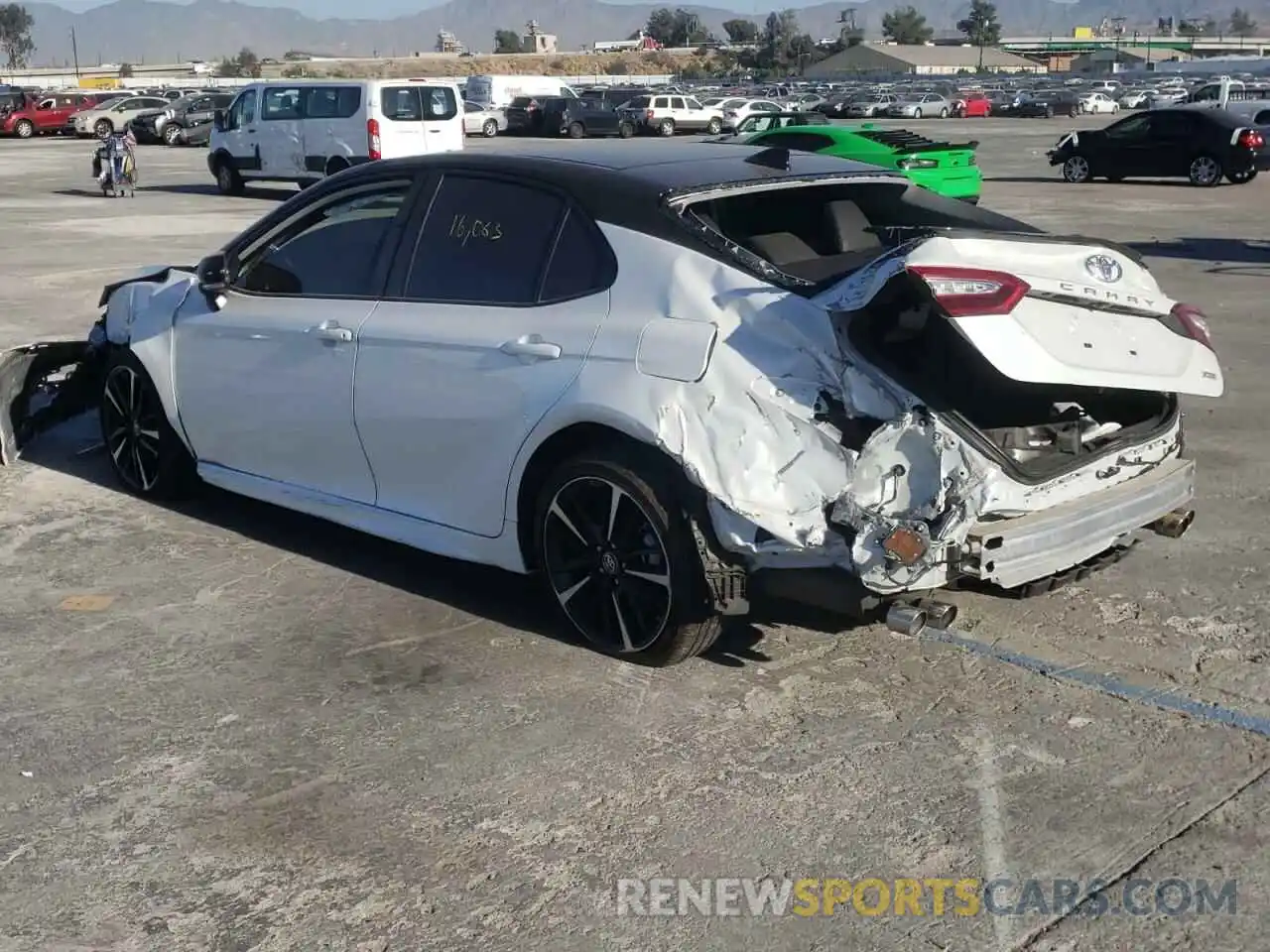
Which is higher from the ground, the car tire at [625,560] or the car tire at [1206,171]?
the car tire at [1206,171]

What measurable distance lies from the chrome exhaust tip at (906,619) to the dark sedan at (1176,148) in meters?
24.4

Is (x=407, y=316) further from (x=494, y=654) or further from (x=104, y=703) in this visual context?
(x=104, y=703)

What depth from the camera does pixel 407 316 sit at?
5305mm

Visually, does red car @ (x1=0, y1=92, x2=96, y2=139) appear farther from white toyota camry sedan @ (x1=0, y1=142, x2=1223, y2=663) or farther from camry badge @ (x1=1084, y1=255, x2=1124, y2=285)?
camry badge @ (x1=1084, y1=255, x2=1124, y2=285)

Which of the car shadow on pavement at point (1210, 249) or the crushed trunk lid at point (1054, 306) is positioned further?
the car shadow on pavement at point (1210, 249)

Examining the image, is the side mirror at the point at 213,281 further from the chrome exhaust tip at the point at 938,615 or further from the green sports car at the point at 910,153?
the green sports car at the point at 910,153

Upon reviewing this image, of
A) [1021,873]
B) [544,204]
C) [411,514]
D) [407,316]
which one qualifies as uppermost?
[544,204]

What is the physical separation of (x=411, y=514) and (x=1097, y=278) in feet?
8.38

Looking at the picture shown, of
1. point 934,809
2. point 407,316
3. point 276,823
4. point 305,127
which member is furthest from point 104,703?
point 305,127

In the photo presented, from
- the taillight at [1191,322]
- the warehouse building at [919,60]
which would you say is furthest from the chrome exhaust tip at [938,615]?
the warehouse building at [919,60]

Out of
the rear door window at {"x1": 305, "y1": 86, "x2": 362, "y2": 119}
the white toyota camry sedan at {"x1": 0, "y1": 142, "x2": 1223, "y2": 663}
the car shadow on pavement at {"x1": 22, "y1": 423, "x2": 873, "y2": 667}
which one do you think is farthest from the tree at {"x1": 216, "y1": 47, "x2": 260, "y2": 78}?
the white toyota camry sedan at {"x1": 0, "y1": 142, "x2": 1223, "y2": 663}

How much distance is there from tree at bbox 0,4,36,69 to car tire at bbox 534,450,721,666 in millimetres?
175130

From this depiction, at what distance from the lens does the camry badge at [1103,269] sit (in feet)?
15.4

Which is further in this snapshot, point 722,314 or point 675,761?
point 722,314
